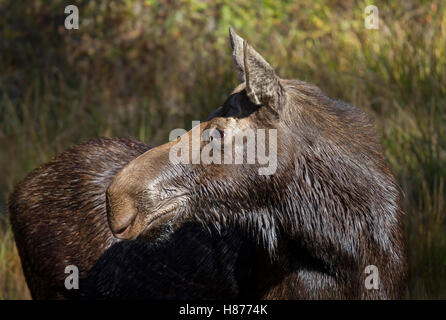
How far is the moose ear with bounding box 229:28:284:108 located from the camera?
2.76 metres

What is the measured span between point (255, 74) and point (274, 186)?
1.82ft

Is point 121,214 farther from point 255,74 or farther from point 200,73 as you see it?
point 200,73

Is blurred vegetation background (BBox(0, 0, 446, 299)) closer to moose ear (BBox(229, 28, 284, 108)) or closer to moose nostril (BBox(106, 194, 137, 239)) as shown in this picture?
moose ear (BBox(229, 28, 284, 108))

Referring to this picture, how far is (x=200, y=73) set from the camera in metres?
6.93

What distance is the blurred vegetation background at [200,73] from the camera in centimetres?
491
